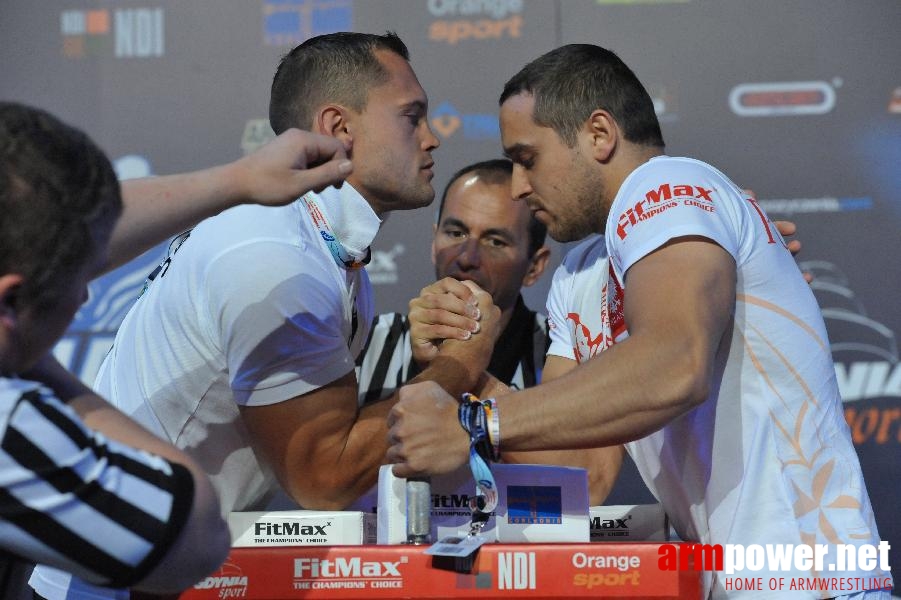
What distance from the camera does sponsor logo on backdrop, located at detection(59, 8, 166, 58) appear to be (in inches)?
140

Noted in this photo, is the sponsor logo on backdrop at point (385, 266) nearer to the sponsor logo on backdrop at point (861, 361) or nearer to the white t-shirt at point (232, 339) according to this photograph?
the sponsor logo on backdrop at point (861, 361)

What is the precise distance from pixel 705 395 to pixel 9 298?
0.93 meters

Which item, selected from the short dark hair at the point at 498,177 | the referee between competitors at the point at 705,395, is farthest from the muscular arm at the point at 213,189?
the short dark hair at the point at 498,177

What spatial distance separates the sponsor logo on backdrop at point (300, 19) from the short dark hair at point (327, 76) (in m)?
1.21

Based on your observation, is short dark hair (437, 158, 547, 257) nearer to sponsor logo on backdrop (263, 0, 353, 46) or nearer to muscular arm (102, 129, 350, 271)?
sponsor logo on backdrop (263, 0, 353, 46)

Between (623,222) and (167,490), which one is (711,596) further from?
(167,490)

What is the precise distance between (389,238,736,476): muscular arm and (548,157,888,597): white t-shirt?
0.16 feet

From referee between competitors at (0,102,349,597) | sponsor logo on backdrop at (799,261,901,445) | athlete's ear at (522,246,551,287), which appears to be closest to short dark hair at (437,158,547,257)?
athlete's ear at (522,246,551,287)

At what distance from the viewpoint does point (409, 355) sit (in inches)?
135

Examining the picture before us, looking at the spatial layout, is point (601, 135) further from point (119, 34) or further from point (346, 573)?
point (119, 34)

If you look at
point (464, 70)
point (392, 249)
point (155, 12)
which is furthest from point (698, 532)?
point (155, 12)

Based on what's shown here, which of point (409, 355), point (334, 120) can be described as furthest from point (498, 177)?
point (334, 120)

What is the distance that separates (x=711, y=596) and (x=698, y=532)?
0.13m

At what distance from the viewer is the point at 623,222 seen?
160 cm
